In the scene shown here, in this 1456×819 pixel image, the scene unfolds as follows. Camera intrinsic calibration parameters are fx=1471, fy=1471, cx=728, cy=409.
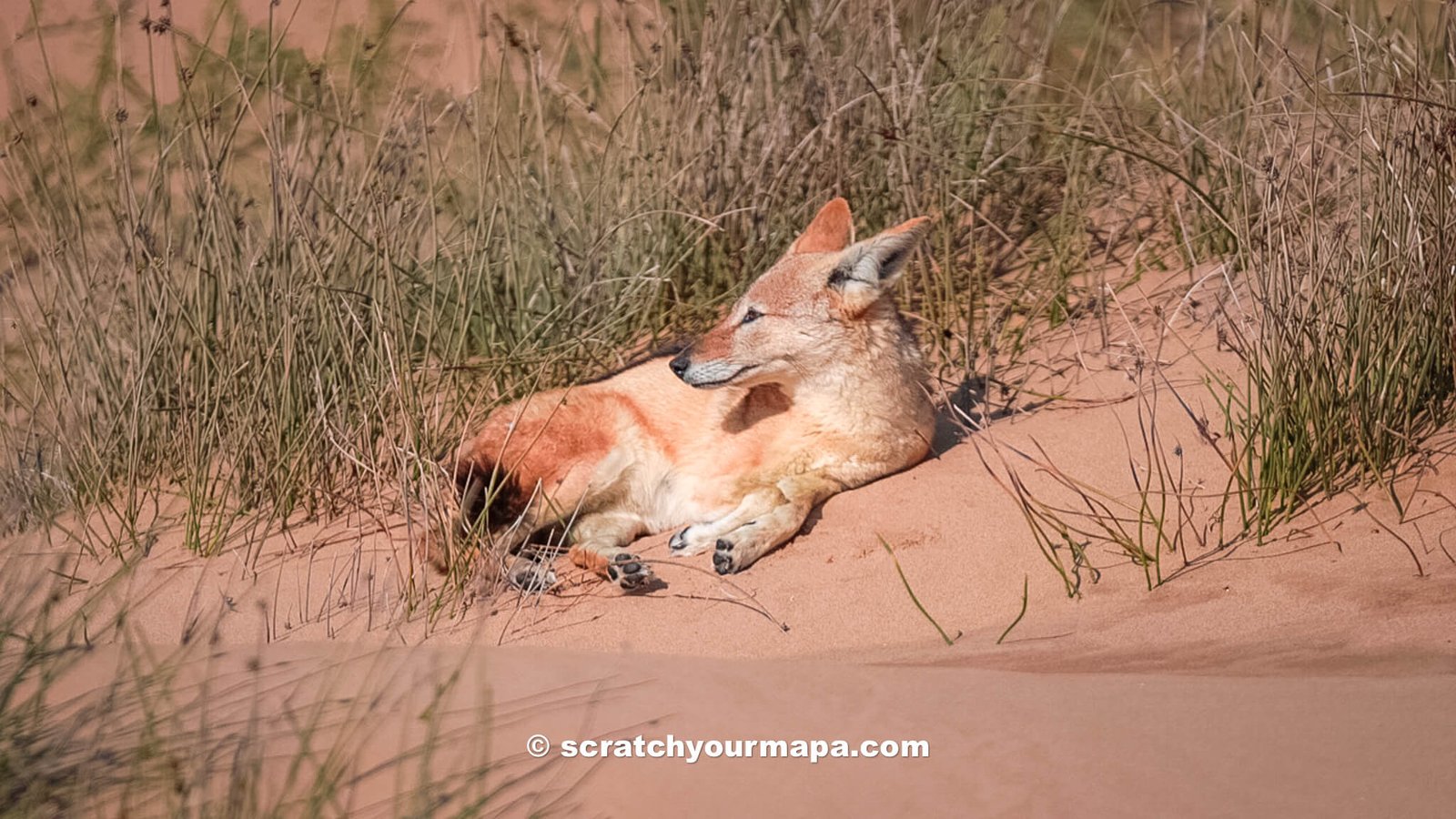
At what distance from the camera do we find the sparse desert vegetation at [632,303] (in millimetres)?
4180

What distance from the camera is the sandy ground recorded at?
324 cm

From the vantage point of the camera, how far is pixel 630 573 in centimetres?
466

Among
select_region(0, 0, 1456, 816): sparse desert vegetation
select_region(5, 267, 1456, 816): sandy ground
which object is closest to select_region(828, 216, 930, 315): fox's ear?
select_region(0, 0, 1456, 816): sparse desert vegetation

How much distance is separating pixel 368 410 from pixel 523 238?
174cm

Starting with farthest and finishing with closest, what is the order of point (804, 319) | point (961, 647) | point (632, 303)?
point (632, 303) < point (804, 319) < point (961, 647)

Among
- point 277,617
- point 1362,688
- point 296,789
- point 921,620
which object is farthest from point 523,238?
point 1362,688

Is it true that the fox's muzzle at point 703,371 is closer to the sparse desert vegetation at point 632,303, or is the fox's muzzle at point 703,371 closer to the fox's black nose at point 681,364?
the fox's black nose at point 681,364

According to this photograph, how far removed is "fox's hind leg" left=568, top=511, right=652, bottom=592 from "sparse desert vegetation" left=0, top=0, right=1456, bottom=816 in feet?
0.89

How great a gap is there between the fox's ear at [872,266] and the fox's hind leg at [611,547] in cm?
116

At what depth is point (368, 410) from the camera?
505cm

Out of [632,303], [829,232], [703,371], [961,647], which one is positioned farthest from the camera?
[632,303]

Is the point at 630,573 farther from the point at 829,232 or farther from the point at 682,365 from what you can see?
the point at 829,232

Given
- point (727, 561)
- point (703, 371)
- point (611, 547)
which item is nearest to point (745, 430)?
point (703, 371)

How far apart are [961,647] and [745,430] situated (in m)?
1.77
